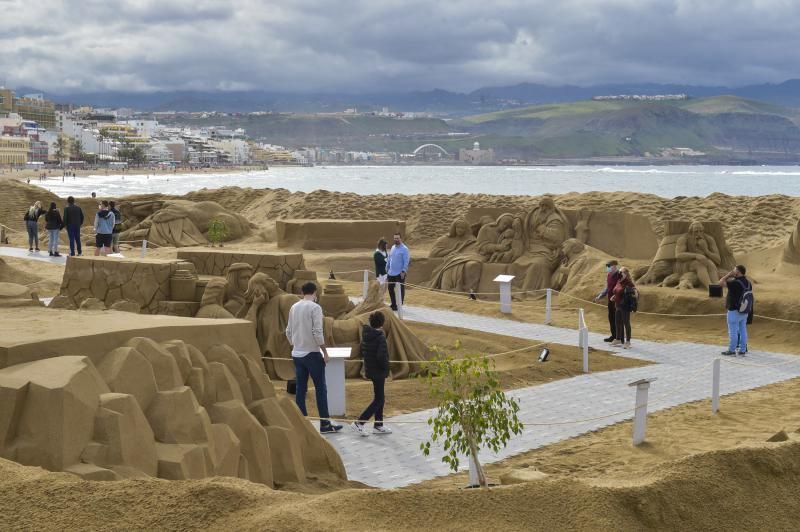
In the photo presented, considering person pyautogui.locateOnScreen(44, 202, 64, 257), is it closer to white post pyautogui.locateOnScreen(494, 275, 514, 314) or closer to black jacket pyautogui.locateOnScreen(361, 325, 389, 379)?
white post pyautogui.locateOnScreen(494, 275, 514, 314)

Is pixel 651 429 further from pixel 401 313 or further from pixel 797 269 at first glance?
pixel 797 269

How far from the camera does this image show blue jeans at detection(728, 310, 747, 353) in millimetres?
13766

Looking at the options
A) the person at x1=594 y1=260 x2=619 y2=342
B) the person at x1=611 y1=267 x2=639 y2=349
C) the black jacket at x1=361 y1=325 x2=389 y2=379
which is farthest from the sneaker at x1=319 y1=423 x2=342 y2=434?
the person at x1=594 y1=260 x2=619 y2=342

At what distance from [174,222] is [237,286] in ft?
56.3

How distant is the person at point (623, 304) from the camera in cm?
1423

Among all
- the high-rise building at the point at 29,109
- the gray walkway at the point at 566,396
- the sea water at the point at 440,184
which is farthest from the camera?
the high-rise building at the point at 29,109

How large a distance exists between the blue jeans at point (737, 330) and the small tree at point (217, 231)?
58.5 ft

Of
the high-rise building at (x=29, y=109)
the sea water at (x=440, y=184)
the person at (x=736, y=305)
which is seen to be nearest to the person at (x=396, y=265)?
the person at (x=736, y=305)

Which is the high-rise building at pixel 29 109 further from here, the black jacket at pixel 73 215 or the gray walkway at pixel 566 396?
the gray walkway at pixel 566 396

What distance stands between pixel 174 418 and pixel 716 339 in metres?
11.2

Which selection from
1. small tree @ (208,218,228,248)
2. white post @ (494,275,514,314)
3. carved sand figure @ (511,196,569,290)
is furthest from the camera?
small tree @ (208,218,228,248)

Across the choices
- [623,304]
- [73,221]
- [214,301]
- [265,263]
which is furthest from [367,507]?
[73,221]

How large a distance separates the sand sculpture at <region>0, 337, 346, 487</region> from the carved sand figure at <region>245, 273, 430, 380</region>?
432 cm

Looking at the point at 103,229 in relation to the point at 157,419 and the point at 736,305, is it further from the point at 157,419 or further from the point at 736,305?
the point at 157,419
